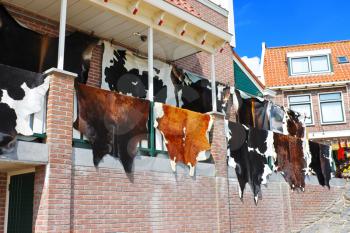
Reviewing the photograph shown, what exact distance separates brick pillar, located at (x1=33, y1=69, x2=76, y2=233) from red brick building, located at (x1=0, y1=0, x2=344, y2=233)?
0.05 ft

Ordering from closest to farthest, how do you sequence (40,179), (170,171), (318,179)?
(40,179) < (170,171) < (318,179)

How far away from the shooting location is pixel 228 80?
565 inches

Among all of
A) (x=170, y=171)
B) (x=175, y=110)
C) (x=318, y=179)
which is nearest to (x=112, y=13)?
(x=175, y=110)

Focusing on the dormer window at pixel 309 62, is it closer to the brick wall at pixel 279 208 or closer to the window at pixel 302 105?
the window at pixel 302 105

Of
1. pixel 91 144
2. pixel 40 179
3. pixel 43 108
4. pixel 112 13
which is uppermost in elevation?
pixel 112 13

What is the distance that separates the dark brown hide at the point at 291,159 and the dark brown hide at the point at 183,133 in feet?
11.5

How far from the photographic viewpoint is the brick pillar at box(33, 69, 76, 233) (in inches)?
257

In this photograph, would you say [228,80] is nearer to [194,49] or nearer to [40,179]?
[194,49]

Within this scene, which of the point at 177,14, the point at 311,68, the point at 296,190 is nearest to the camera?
the point at 177,14

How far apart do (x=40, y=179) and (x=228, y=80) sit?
878 cm

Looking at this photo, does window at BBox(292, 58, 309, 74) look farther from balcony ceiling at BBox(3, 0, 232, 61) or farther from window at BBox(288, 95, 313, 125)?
balcony ceiling at BBox(3, 0, 232, 61)

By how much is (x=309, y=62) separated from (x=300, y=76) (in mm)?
1175

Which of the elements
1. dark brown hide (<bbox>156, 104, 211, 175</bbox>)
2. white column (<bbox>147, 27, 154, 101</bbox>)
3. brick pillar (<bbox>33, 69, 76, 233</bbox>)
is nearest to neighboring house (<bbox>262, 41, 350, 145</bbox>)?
dark brown hide (<bbox>156, 104, 211, 175</bbox>)

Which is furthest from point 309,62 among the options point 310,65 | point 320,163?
point 320,163
